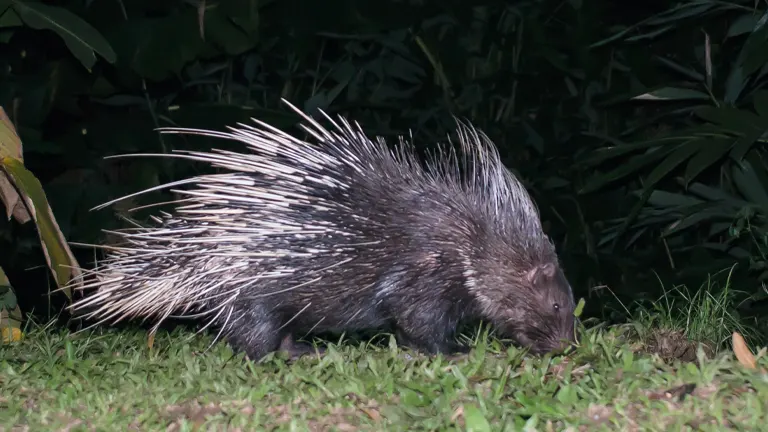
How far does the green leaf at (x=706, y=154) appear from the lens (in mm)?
4359

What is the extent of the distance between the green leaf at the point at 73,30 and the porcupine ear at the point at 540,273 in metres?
1.86

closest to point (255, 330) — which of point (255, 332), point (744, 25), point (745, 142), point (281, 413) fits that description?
point (255, 332)

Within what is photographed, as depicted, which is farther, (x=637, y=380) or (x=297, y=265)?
(x=297, y=265)

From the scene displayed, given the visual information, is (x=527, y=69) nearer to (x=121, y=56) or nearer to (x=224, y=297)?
(x=121, y=56)

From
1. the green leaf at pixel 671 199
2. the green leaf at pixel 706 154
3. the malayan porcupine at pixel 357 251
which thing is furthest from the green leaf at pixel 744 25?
the malayan porcupine at pixel 357 251

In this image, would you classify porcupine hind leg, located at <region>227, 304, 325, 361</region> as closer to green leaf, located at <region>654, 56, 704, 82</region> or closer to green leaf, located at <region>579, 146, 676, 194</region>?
green leaf, located at <region>579, 146, 676, 194</region>

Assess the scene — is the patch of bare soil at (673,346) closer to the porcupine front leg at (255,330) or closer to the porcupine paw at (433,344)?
the porcupine paw at (433,344)

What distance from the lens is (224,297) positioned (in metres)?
3.71

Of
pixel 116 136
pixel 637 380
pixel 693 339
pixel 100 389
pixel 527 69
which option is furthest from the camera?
pixel 527 69

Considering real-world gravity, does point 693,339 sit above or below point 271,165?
below

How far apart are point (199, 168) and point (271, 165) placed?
6.04 feet

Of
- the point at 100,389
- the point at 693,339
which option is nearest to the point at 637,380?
the point at 693,339

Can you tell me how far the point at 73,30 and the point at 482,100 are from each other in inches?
91.3

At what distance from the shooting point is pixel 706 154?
175 inches
